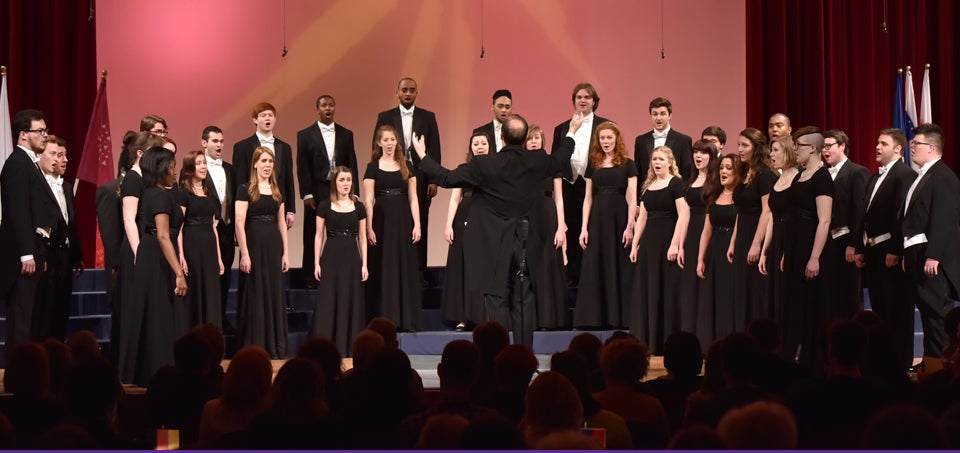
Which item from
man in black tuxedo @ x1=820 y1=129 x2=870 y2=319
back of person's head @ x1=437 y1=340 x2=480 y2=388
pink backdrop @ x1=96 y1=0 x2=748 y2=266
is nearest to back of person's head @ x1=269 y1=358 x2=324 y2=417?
back of person's head @ x1=437 y1=340 x2=480 y2=388

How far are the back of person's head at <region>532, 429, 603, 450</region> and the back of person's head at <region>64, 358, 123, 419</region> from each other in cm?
135

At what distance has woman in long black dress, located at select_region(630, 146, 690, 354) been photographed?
7.41 m

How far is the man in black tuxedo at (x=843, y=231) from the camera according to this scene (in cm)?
624

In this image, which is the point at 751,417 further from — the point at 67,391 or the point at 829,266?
the point at 829,266

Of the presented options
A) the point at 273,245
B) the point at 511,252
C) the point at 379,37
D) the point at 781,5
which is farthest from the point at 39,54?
the point at 781,5

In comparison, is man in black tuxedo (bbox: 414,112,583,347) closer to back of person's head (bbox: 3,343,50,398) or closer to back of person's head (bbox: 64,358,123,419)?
back of person's head (bbox: 3,343,50,398)

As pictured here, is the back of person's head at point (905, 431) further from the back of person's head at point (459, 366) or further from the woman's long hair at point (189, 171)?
the woman's long hair at point (189, 171)

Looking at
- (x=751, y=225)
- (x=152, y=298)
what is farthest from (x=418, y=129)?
(x=152, y=298)

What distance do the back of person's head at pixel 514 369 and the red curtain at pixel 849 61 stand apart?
6830 mm

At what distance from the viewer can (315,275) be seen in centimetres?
779

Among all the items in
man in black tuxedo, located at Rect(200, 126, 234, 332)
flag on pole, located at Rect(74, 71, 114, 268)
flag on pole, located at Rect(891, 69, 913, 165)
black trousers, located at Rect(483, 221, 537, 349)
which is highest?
flag on pole, located at Rect(891, 69, 913, 165)

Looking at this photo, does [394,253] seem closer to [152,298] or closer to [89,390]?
[152,298]

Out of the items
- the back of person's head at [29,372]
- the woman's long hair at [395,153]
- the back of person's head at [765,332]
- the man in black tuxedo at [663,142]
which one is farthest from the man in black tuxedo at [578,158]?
the back of person's head at [29,372]

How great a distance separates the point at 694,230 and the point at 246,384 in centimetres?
450
